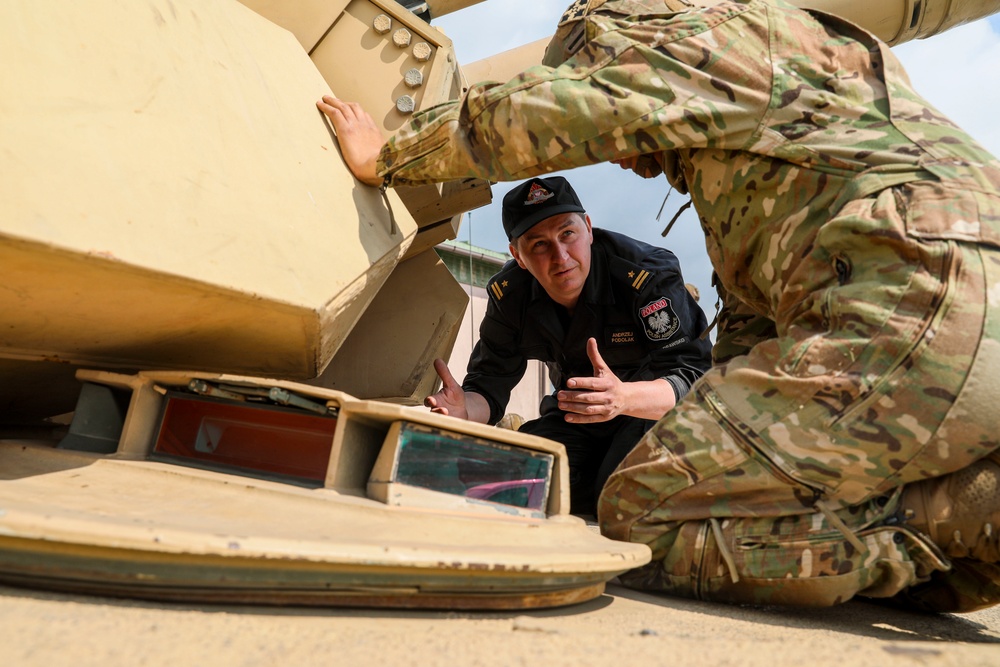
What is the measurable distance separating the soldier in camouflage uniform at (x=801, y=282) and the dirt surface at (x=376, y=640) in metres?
0.37

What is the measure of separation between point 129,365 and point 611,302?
1922 millimetres

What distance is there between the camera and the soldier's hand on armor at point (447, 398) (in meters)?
2.79

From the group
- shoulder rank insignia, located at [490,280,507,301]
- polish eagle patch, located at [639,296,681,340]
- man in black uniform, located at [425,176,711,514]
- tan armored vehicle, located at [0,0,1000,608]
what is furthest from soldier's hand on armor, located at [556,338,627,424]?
shoulder rank insignia, located at [490,280,507,301]

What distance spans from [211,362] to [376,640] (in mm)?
1134

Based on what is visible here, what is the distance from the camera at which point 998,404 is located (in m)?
1.59

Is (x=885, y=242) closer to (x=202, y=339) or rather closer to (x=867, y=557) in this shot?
(x=867, y=557)

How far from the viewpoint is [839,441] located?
168cm

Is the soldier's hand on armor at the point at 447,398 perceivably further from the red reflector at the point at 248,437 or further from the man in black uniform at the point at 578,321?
the red reflector at the point at 248,437

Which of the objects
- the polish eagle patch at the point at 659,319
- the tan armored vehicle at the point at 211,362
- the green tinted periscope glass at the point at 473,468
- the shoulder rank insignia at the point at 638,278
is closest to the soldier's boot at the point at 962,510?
the tan armored vehicle at the point at 211,362

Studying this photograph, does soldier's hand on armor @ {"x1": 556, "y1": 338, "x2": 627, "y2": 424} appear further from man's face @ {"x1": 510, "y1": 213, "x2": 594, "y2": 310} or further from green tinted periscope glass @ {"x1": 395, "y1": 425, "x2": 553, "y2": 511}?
man's face @ {"x1": 510, "y1": 213, "x2": 594, "y2": 310}

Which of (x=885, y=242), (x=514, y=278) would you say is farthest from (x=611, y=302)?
(x=885, y=242)

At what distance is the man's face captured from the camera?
10.5 ft

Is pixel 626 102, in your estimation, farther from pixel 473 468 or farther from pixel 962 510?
pixel 962 510

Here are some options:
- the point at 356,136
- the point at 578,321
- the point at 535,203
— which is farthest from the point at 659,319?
the point at 356,136
